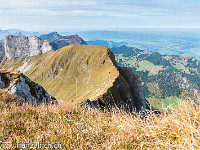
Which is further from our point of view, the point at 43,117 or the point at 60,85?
the point at 60,85

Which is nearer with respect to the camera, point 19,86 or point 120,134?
point 120,134

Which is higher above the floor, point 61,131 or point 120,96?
point 61,131

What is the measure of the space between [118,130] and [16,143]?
2779 mm

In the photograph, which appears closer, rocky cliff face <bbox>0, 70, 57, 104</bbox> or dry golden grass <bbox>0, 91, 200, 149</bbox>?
dry golden grass <bbox>0, 91, 200, 149</bbox>

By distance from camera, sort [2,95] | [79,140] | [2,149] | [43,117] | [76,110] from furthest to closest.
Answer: [2,95], [76,110], [43,117], [79,140], [2,149]

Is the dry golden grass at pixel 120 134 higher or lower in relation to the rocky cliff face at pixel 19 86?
higher

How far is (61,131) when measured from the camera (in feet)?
12.8

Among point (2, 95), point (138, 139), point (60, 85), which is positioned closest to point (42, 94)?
point (2, 95)

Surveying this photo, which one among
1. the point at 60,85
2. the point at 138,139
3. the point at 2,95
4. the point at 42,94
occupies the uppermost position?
the point at 138,139

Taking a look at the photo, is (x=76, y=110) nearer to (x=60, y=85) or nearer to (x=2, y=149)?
(x=2, y=149)

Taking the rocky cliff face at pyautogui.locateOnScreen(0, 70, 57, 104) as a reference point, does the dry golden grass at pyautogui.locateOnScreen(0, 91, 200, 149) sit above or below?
above

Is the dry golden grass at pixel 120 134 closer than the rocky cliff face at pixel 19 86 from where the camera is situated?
Yes

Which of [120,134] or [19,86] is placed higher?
[120,134]

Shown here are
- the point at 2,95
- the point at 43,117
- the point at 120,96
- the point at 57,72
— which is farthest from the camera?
the point at 57,72
